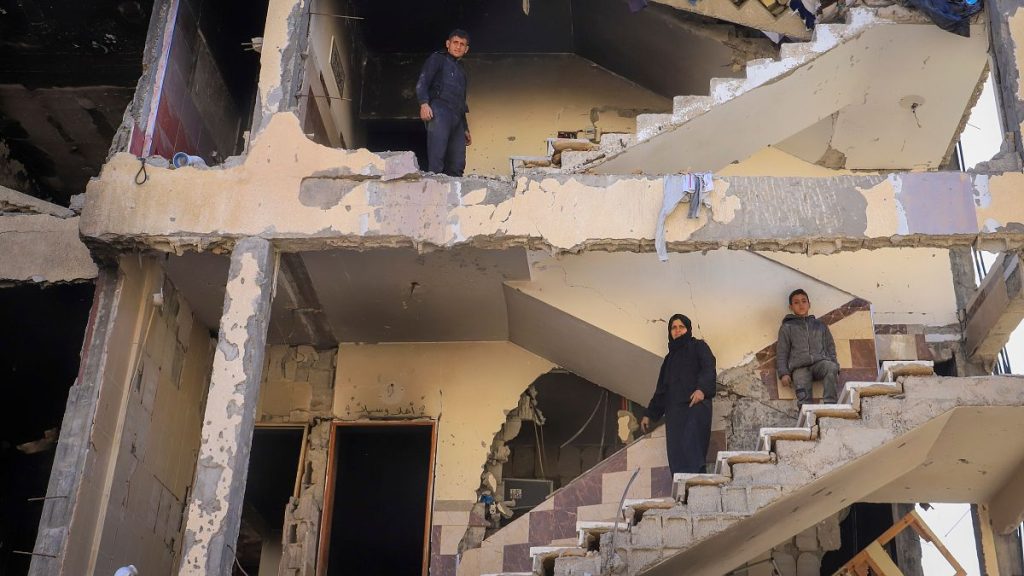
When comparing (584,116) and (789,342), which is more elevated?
(584,116)

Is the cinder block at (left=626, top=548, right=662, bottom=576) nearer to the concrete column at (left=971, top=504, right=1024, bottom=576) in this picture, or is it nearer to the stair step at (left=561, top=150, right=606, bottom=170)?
the stair step at (left=561, top=150, right=606, bottom=170)

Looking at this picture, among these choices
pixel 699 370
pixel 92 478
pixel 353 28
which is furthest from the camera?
pixel 353 28

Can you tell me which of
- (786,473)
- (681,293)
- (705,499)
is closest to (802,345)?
(681,293)

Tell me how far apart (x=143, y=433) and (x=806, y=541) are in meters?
8.43

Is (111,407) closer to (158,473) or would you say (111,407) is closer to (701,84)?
(158,473)

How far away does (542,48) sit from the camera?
17.9 m

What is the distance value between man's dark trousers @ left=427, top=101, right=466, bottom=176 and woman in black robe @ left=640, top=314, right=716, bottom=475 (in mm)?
3112

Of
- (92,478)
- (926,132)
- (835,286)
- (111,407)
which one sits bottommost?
(92,478)

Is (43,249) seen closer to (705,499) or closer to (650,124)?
(650,124)

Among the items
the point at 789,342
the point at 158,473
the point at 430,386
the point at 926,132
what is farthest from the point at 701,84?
the point at 158,473

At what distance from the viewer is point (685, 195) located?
41.2 ft

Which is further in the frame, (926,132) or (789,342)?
(926,132)

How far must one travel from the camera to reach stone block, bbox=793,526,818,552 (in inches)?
635

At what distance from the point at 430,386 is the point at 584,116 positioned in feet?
14.8
